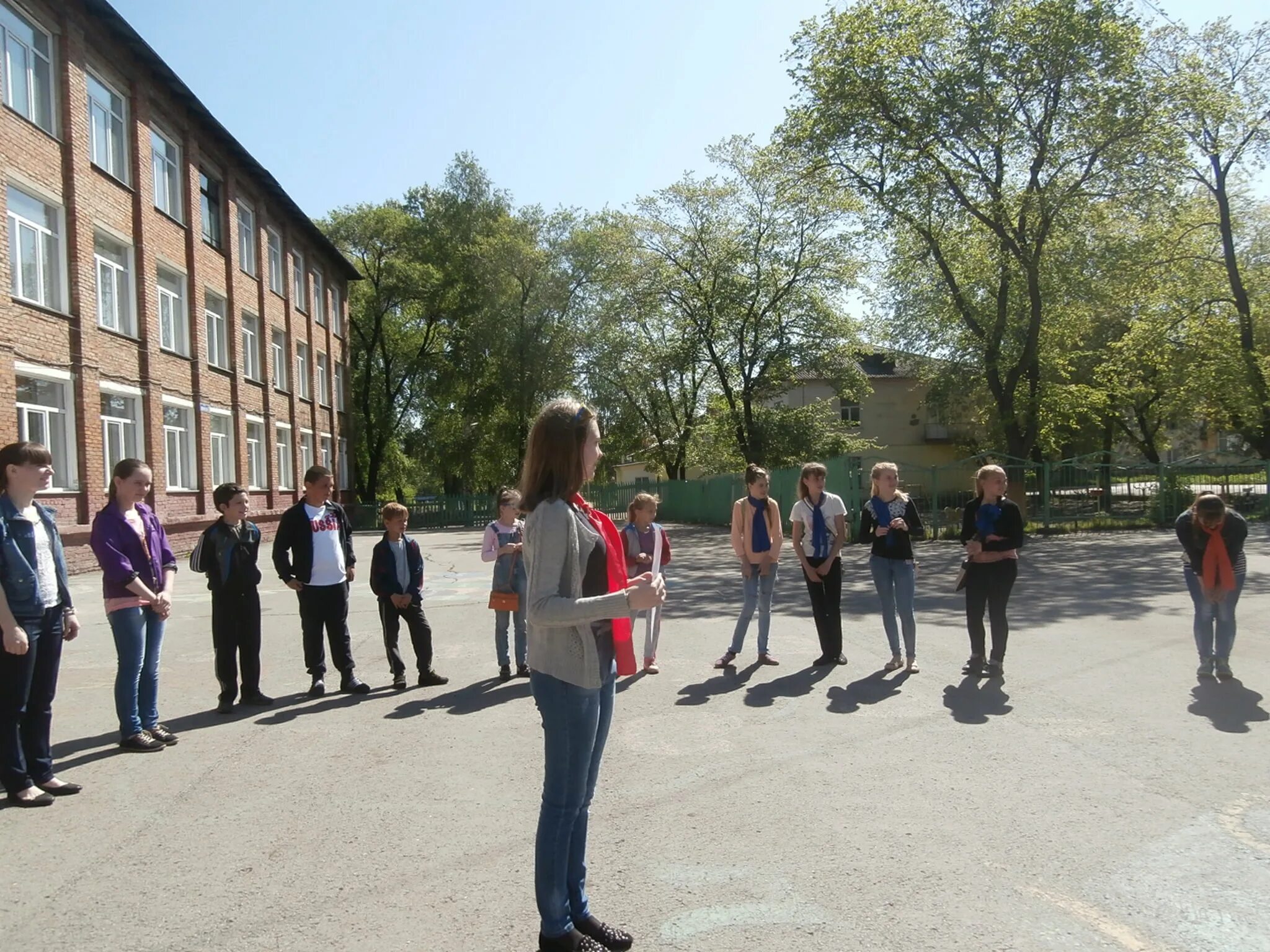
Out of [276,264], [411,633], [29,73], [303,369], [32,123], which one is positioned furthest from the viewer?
[303,369]

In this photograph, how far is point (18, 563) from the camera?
200 inches

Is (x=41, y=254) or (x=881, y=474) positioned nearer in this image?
(x=881, y=474)

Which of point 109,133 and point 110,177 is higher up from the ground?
point 109,133

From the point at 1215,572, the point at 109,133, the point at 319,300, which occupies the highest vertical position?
the point at 109,133

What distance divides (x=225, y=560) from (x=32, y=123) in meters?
14.0

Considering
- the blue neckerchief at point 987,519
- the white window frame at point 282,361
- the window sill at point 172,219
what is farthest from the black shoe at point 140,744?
the white window frame at point 282,361

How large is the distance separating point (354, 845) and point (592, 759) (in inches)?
68.9

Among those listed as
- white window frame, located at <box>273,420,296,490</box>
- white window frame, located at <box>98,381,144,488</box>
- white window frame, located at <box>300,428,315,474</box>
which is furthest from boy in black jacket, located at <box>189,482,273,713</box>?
white window frame, located at <box>300,428,315,474</box>

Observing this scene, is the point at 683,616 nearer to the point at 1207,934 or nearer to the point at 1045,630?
the point at 1045,630

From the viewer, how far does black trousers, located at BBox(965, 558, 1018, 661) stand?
7930mm

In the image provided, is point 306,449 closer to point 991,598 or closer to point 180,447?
point 180,447

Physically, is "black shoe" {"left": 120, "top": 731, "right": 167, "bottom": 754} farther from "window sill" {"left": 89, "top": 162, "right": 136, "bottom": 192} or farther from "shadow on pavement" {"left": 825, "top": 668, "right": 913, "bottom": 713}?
"window sill" {"left": 89, "top": 162, "right": 136, "bottom": 192}

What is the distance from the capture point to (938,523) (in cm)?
2600

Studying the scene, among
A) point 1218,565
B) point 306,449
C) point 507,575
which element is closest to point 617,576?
point 507,575
